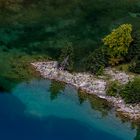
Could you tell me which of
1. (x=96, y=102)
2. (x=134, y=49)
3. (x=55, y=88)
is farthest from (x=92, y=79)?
(x=134, y=49)

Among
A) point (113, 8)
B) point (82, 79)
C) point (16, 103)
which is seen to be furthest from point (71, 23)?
point (16, 103)

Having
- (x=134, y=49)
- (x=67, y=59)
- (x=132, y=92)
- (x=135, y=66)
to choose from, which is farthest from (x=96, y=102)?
(x=134, y=49)

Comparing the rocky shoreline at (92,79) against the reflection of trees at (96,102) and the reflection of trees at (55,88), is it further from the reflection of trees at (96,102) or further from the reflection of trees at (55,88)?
the reflection of trees at (55,88)

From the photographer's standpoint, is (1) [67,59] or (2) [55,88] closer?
(2) [55,88]

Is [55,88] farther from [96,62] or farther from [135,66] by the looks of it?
[135,66]

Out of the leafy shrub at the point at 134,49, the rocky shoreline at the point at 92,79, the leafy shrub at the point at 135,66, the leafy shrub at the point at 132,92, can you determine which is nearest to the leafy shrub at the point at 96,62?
the rocky shoreline at the point at 92,79

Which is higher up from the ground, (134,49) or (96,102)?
(134,49)
